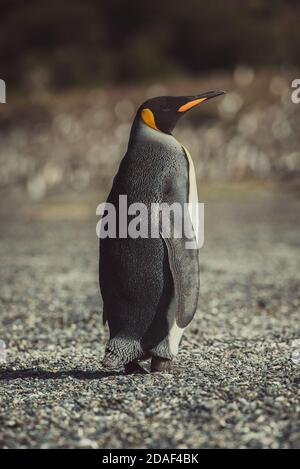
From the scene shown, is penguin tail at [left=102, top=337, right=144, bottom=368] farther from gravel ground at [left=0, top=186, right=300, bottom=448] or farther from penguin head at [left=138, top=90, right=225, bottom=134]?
penguin head at [left=138, top=90, right=225, bottom=134]

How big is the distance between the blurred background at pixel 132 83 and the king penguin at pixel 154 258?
14547 millimetres

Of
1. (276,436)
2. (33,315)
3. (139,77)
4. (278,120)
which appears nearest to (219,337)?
(33,315)

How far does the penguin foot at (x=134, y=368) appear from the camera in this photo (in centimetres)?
413

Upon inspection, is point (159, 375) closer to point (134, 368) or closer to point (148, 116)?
point (134, 368)

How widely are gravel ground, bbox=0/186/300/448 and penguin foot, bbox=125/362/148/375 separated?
0.31ft

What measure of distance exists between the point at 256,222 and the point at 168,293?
976 cm

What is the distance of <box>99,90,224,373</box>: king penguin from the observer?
13.2ft

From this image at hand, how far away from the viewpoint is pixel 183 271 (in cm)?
404

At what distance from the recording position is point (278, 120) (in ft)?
75.7

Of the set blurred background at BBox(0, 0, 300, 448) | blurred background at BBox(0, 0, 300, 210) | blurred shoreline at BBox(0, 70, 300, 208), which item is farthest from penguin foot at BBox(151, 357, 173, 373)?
blurred background at BBox(0, 0, 300, 210)

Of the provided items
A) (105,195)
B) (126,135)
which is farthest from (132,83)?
(105,195)

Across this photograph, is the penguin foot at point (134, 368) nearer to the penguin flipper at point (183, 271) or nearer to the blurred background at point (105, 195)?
the blurred background at point (105, 195)
